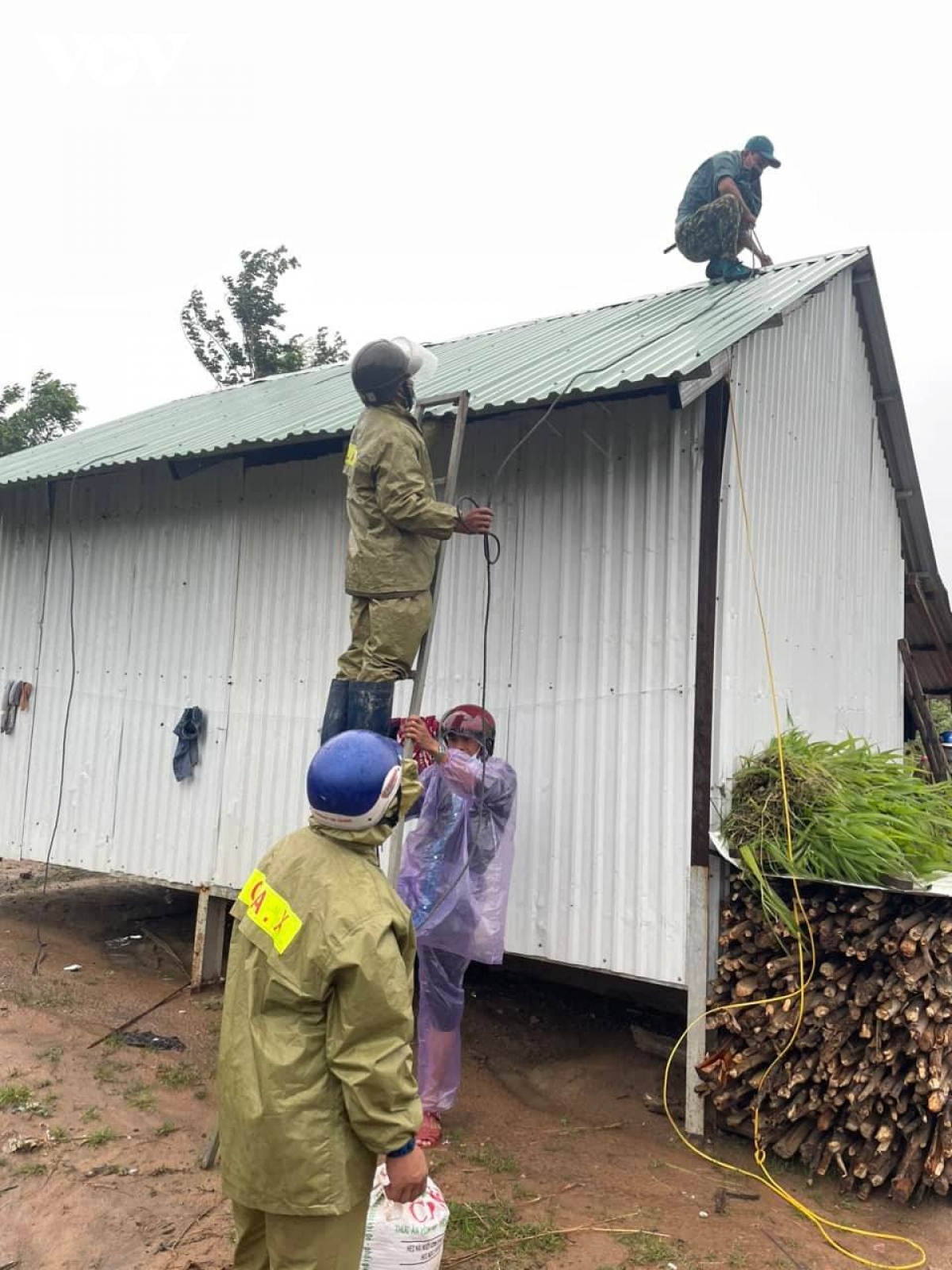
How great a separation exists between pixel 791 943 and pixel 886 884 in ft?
1.69

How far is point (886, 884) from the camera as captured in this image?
4.19 meters

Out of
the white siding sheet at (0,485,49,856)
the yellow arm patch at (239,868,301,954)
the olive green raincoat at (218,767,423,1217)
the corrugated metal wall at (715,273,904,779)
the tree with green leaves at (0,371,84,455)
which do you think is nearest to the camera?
the olive green raincoat at (218,767,423,1217)

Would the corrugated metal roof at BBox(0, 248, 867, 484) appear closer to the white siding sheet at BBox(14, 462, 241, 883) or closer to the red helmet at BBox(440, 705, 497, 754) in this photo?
the white siding sheet at BBox(14, 462, 241, 883)

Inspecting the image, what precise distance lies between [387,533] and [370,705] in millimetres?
746

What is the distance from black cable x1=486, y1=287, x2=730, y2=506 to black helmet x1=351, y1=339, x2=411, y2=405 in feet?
2.22

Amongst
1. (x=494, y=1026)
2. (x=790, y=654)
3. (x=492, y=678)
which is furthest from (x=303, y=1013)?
(x=790, y=654)

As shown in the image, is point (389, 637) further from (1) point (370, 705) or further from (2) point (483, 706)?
(2) point (483, 706)

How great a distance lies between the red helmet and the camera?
4.61 m

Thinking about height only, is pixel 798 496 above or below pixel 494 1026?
above

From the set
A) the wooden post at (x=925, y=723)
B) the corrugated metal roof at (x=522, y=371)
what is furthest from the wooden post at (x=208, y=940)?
the wooden post at (x=925, y=723)

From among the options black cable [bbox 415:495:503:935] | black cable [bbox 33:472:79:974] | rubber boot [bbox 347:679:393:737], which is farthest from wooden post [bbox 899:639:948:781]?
black cable [bbox 33:472:79:974]

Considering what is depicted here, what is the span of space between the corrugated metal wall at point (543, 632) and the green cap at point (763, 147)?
105 cm

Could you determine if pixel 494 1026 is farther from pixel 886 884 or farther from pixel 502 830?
pixel 886 884

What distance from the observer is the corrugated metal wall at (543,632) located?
4.89m
